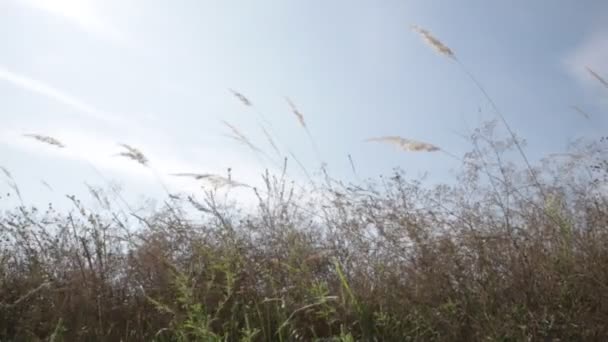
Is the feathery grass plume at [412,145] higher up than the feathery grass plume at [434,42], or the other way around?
the feathery grass plume at [434,42]

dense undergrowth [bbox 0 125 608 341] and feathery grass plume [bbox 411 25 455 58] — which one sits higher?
feathery grass plume [bbox 411 25 455 58]

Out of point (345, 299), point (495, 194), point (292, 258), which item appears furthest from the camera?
Result: point (495, 194)

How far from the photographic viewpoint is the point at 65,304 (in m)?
2.75

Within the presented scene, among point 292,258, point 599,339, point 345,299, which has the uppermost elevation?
point 292,258

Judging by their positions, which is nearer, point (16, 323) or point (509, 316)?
point (509, 316)

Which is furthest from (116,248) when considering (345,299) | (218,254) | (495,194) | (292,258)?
(495,194)

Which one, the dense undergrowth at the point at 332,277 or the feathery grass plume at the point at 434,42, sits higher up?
the feathery grass plume at the point at 434,42

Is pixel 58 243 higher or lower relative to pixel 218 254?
higher

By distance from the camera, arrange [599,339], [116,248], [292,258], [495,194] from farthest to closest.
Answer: [116,248] → [495,194] → [292,258] → [599,339]

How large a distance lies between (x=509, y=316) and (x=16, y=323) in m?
2.60

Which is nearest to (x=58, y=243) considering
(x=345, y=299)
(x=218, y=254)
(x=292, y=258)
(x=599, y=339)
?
(x=218, y=254)

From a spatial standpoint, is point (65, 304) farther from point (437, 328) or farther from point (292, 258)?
point (437, 328)

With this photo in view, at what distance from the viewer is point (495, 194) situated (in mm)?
3010

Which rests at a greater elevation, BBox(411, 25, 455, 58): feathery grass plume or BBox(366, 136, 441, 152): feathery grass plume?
BBox(411, 25, 455, 58): feathery grass plume
